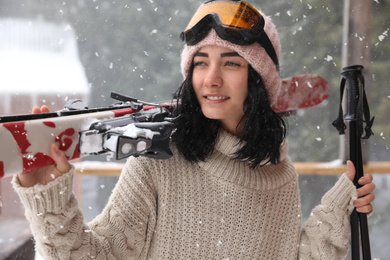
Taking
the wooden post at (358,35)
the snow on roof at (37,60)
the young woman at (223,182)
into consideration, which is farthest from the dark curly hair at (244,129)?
the wooden post at (358,35)

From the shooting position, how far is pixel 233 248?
1.01m

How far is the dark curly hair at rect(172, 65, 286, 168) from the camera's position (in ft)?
3.19

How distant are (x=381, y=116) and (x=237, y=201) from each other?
141cm

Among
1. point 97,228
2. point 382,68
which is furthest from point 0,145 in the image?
point 382,68

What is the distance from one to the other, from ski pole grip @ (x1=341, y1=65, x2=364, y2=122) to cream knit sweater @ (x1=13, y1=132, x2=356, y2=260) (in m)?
0.19

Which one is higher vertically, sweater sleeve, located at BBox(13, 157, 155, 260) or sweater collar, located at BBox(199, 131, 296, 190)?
sweater collar, located at BBox(199, 131, 296, 190)

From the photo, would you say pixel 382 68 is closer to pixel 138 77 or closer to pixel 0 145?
pixel 138 77

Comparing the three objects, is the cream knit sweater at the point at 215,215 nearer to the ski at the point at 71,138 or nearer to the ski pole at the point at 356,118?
the ski pole at the point at 356,118

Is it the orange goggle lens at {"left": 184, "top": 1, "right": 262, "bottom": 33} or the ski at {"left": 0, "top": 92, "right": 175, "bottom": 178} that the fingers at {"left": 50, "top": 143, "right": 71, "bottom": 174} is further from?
the orange goggle lens at {"left": 184, "top": 1, "right": 262, "bottom": 33}

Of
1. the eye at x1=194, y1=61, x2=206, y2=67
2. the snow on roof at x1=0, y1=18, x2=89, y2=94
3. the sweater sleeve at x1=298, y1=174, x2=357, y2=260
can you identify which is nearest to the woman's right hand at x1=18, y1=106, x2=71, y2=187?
the eye at x1=194, y1=61, x2=206, y2=67

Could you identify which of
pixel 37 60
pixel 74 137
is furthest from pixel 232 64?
pixel 37 60

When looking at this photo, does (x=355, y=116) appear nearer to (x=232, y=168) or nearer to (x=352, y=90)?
(x=352, y=90)

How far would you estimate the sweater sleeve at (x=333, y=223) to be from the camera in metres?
1.04

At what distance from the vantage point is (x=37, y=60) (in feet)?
5.64
